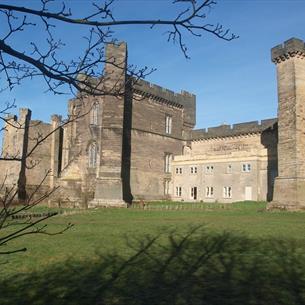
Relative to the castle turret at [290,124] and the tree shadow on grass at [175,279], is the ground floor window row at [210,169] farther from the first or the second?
the tree shadow on grass at [175,279]

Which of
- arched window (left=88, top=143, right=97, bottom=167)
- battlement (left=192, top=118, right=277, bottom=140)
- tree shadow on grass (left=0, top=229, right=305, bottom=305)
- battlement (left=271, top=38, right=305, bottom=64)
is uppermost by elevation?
battlement (left=271, top=38, right=305, bottom=64)

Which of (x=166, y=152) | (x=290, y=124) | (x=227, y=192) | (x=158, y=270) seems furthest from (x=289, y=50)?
(x=158, y=270)

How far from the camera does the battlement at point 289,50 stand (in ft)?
96.4

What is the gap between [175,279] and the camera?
292 inches

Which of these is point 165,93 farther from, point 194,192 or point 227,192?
point 227,192

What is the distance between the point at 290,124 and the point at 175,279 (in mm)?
23988

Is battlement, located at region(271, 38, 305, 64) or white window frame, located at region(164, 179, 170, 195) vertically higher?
battlement, located at region(271, 38, 305, 64)

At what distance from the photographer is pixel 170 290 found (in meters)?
6.65

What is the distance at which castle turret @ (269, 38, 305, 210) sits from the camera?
2777 centimetres

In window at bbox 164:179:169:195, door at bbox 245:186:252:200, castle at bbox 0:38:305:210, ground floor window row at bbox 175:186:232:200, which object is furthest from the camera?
window at bbox 164:179:169:195

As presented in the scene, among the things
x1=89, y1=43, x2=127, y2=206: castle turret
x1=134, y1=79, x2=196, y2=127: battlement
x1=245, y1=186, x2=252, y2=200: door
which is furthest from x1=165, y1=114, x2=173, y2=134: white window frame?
x1=89, y1=43, x2=127, y2=206: castle turret

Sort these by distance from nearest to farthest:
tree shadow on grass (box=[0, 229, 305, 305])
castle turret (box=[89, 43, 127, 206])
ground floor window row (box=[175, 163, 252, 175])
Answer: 1. tree shadow on grass (box=[0, 229, 305, 305])
2. castle turret (box=[89, 43, 127, 206])
3. ground floor window row (box=[175, 163, 252, 175])

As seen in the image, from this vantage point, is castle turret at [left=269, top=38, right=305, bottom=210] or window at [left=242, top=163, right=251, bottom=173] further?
window at [left=242, top=163, right=251, bottom=173]

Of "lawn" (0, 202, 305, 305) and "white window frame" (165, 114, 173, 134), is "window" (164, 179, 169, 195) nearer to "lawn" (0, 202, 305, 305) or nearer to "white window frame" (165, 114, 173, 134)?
"white window frame" (165, 114, 173, 134)
